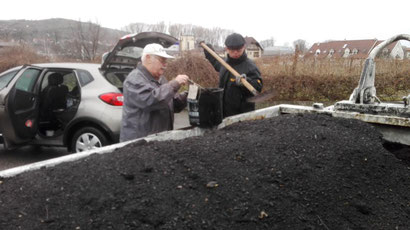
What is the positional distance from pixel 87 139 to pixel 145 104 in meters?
2.38

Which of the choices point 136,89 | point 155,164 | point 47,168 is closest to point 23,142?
point 136,89

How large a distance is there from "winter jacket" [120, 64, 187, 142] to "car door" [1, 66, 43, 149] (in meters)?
2.50

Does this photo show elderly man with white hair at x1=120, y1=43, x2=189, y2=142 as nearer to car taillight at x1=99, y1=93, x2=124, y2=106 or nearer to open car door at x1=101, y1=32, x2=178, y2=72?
open car door at x1=101, y1=32, x2=178, y2=72

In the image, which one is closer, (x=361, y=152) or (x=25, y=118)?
(x=361, y=152)

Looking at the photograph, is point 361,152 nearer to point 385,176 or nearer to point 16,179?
point 385,176

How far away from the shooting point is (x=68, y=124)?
15.6 ft

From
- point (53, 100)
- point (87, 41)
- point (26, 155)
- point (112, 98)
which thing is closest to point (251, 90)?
point (112, 98)

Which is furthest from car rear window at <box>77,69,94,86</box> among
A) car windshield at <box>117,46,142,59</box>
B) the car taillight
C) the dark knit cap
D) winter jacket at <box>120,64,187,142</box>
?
the dark knit cap

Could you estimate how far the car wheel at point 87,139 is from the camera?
15.2 feet

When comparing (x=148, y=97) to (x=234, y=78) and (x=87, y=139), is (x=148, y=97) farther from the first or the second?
(x=87, y=139)

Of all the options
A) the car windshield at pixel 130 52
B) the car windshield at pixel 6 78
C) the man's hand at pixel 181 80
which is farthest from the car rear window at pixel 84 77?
the man's hand at pixel 181 80

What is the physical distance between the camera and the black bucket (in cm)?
251

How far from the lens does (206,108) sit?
8.35ft

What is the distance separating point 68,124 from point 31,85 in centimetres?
84
